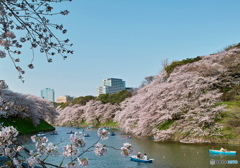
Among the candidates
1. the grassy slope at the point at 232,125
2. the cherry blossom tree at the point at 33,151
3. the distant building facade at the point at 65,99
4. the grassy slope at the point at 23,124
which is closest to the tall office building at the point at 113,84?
the distant building facade at the point at 65,99

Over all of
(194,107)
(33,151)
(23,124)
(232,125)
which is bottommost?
(23,124)

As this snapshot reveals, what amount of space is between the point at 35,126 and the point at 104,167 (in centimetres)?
2361

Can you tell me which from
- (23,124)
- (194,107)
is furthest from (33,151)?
(23,124)

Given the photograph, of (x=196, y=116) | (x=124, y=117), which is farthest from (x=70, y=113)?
(x=196, y=116)

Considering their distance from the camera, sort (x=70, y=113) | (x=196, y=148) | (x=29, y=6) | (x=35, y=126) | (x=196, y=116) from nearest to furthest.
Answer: (x=29, y=6), (x=196, y=148), (x=196, y=116), (x=35, y=126), (x=70, y=113)

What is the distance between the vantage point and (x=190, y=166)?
12.7 m

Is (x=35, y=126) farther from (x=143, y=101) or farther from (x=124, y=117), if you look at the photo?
(x=143, y=101)

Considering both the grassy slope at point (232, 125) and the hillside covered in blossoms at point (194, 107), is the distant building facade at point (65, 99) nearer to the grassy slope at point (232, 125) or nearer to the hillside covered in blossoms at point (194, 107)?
the hillside covered in blossoms at point (194, 107)

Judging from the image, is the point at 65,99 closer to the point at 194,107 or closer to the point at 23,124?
the point at 23,124

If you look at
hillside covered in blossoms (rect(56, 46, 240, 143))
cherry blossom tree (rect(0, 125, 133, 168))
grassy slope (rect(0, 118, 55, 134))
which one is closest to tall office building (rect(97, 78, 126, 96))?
grassy slope (rect(0, 118, 55, 134))

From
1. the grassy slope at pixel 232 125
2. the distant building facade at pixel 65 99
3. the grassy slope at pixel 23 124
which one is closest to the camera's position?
the grassy slope at pixel 232 125

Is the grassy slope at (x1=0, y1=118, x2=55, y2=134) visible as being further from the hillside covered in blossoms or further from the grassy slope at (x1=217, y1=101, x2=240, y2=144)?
the grassy slope at (x1=217, y1=101, x2=240, y2=144)

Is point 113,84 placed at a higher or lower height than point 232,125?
higher

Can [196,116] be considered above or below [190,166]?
above
